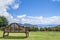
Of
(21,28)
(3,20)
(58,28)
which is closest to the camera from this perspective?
(21,28)

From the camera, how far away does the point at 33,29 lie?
896 inches

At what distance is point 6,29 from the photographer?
13.2 m

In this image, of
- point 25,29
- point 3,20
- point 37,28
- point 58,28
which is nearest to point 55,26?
point 58,28

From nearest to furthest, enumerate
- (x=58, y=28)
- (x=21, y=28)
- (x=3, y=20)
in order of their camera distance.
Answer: (x=21, y=28), (x=58, y=28), (x=3, y=20)

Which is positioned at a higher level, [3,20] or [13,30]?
[3,20]

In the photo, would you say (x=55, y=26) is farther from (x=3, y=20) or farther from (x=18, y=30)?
(x=3, y=20)

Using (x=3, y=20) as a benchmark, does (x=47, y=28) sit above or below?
below

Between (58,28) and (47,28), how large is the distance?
4.87 ft

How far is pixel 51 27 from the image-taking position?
2281cm

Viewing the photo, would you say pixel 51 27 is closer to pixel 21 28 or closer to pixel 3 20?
pixel 21 28

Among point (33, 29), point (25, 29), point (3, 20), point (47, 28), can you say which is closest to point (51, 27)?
point (47, 28)

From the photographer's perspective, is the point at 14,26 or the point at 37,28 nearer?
the point at 14,26

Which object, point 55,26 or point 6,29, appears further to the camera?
point 55,26

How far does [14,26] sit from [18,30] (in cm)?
44
